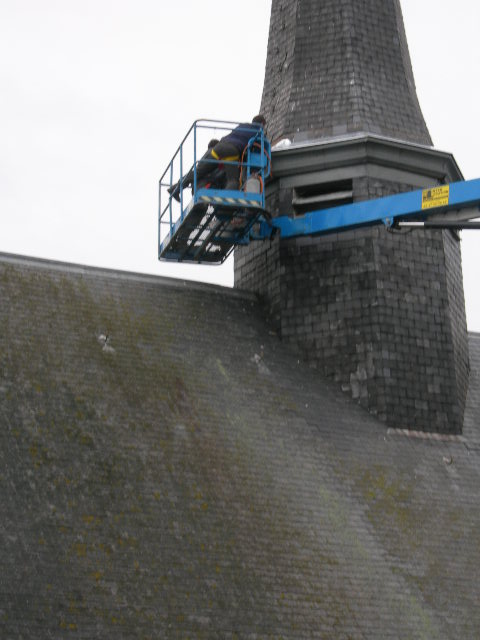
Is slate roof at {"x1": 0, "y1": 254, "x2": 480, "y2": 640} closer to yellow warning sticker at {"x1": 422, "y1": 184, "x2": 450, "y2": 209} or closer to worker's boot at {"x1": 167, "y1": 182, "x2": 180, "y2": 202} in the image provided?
worker's boot at {"x1": 167, "y1": 182, "x2": 180, "y2": 202}

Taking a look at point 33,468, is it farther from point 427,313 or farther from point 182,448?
point 427,313

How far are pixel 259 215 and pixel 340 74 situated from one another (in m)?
3.61

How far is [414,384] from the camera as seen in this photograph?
78.9 feet

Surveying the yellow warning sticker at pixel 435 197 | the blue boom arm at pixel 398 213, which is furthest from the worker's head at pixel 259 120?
the yellow warning sticker at pixel 435 197

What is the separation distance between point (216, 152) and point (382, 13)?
5337mm

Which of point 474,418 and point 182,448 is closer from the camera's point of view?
point 182,448

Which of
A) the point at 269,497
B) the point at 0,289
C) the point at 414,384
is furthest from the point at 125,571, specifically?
the point at 414,384

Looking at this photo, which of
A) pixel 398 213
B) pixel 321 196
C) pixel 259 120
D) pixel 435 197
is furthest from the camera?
pixel 321 196

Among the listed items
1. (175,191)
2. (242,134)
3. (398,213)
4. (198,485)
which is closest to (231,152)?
(242,134)

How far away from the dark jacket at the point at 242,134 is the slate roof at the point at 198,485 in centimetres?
278

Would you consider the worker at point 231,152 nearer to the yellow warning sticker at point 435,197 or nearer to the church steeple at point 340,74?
the church steeple at point 340,74

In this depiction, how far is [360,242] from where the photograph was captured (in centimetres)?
2495

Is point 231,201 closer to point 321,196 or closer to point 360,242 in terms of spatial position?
point 321,196

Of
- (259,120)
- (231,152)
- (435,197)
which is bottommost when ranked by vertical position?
(435,197)
